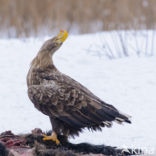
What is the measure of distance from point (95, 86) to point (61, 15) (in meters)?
4.61

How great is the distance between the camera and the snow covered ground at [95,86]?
467 centimetres

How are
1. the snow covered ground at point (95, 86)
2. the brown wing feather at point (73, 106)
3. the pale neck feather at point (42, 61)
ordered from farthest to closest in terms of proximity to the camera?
the snow covered ground at point (95, 86)
the pale neck feather at point (42, 61)
the brown wing feather at point (73, 106)

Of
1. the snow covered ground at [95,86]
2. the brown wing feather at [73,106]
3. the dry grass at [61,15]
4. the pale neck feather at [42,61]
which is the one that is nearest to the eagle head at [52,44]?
the pale neck feather at [42,61]

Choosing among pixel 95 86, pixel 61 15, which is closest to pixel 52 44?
pixel 95 86

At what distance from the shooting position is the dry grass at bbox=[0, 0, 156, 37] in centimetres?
1002

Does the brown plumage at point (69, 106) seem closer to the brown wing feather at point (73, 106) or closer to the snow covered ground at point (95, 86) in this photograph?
the brown wing feather at point (73, 106)

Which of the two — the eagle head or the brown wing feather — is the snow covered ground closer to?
the brown wing feather

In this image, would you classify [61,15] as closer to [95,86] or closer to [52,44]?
[95,86]

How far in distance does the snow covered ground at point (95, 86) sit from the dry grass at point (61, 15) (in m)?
1.71

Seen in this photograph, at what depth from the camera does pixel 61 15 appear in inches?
410

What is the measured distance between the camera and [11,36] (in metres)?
10.5

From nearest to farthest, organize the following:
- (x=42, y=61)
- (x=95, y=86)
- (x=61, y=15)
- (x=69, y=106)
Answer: (x=69, y=106), (x=42, y=61), (x=95, y=86), (x=61, y=15)

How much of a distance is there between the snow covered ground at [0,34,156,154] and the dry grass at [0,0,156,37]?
171 cm

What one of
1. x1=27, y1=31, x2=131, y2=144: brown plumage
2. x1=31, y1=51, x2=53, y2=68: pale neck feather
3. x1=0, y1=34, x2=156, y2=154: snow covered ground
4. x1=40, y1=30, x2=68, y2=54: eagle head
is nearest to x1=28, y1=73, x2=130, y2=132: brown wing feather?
x1=27, y1=31, x2=131, y2=144: brown plumage
